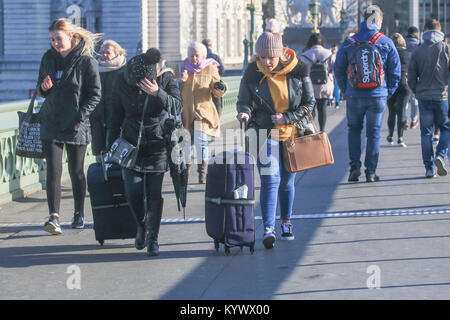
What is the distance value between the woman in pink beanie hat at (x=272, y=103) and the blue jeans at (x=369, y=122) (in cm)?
378

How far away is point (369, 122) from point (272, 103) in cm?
402

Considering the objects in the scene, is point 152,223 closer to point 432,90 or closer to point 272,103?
point 272,103

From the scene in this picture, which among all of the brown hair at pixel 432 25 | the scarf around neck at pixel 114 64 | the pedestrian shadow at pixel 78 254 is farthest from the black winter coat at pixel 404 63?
the pedestrian shadow at pixel 78 254

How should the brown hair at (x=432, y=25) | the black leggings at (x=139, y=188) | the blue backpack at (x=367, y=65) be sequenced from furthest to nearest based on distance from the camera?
1. the brown hair at (x=432, y=25)
2. the blue backpack at (x=367, y=65)
3. the black leggings at (x=139, y=188)

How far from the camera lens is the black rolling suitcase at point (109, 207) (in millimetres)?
8219

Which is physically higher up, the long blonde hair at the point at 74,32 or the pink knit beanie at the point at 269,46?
the long blonde hair at the point at 74,32

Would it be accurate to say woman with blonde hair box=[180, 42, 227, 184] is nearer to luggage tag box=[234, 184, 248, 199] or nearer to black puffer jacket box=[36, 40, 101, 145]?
black puffer jacket box=[36, 40, 101, 145]

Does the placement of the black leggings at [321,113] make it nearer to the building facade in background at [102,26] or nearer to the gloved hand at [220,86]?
the gloved hand at [220,86]

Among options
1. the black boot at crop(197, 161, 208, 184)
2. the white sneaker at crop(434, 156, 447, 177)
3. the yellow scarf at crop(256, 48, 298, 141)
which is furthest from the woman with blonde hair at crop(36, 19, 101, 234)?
the white sneaker at crop(434, 156, 447, 177)

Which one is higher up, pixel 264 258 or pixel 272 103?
pixel 272 103

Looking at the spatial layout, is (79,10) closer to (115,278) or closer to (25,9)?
(25,9)

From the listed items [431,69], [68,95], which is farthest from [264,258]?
[431,69]

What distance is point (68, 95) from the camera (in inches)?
356

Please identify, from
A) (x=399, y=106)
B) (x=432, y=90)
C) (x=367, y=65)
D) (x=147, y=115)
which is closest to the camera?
(x=147, y=115)
